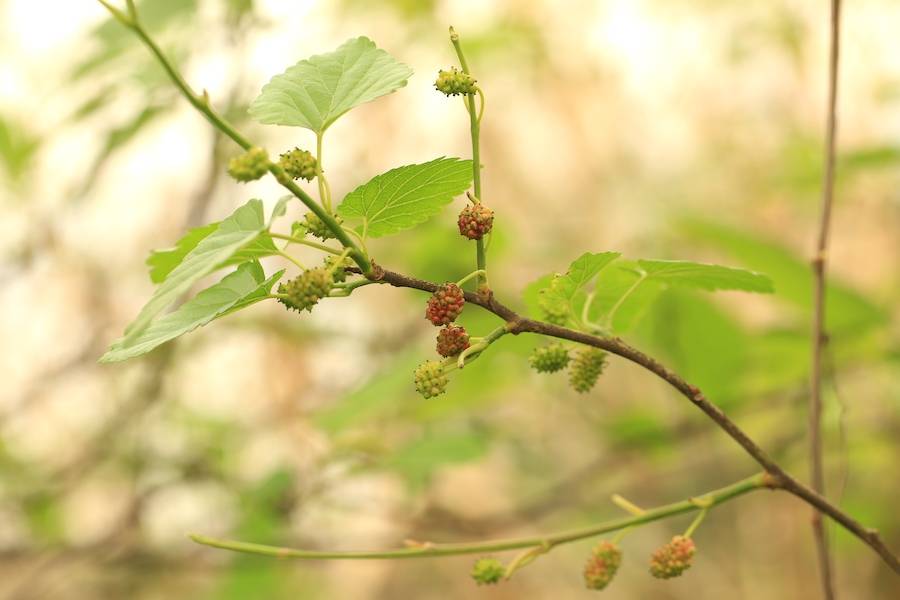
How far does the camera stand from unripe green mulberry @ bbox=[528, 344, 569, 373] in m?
0.49

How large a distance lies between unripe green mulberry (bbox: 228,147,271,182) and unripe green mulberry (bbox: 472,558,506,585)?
0.25m

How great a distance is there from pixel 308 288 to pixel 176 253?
13 centimetres

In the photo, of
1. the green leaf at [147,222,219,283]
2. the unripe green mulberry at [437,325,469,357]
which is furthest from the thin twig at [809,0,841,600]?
the green leaf at [147,222,219,283]

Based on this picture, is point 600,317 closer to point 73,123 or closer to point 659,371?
point 659,371

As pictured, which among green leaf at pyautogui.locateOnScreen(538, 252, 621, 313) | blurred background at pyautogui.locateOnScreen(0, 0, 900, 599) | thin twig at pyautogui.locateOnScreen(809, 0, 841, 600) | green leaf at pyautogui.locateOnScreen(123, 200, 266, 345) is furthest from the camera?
blurred background at pyautogui.locateOnScreen(0, 0, 900, 599)

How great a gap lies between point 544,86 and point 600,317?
211 centimetres

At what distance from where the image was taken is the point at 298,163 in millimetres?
410

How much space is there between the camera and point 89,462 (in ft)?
4.99

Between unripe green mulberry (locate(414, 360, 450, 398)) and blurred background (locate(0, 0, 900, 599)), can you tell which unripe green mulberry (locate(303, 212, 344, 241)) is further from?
blurred background (locate(0, 0, 900, 599))

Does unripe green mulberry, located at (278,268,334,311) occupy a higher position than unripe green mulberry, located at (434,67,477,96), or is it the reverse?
unripe green mulberry, located at (434,67,477,96)

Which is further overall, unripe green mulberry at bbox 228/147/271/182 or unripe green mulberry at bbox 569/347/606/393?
unripe green mulberry at bbox 569/347/606/393

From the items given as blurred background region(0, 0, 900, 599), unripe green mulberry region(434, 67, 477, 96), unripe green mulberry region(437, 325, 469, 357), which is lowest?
unripe green mulberry region(437, 325, 469, 357)

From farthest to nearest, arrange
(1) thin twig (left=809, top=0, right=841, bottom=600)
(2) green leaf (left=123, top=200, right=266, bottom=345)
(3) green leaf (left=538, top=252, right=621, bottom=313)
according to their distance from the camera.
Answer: (1) thin twig (left=809, top=0, right=841, bottom=600) < (3) green leaf (left=538, top=252, right=621, bottom=313) < (2) green leaf (left=123, top=200, right=266, bottom=345)

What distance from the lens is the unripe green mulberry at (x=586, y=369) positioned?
0.51 meters
